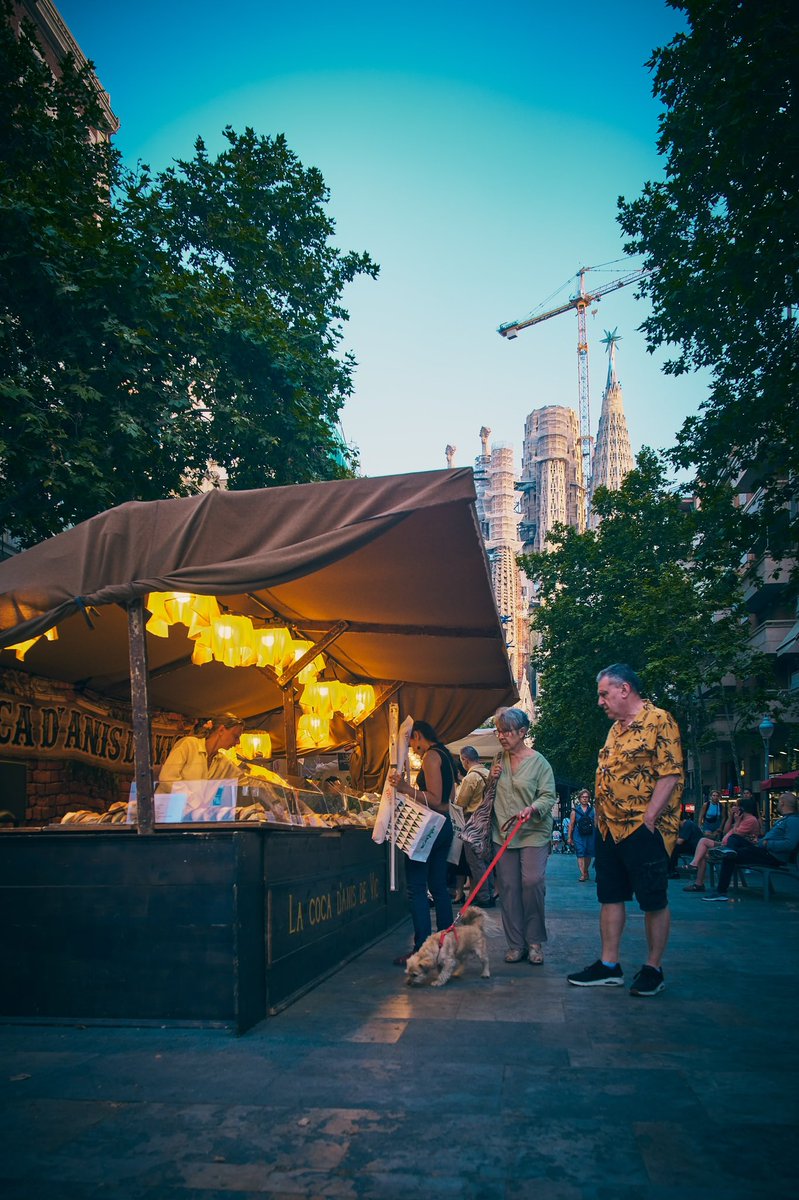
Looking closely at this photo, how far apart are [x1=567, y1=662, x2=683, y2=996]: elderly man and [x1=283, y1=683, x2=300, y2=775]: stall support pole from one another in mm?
4238

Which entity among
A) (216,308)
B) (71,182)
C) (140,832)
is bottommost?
(140,832)

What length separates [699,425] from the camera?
16594 millimetres

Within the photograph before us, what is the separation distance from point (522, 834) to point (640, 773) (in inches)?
67.1

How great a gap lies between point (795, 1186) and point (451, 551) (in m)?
4.28

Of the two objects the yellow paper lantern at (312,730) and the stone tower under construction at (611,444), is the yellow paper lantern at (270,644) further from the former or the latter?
the stone tower under construction at (611,444)

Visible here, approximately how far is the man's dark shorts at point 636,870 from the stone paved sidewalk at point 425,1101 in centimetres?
59

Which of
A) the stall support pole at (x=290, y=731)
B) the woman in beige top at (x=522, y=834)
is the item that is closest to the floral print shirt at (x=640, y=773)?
the woman in beige top at (x=522, y=834)

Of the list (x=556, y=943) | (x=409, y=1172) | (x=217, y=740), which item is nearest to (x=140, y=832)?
(x=409, y=1172)

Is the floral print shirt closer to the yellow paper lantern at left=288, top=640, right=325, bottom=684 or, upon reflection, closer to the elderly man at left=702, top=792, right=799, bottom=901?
the yellow paper lantern at left=288, top=640, right=325, bottom=684

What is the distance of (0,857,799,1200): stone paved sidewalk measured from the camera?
→ 2697mm

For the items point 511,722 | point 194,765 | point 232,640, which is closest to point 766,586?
point 511,722

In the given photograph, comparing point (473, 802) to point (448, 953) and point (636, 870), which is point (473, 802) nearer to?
point (448, 953)

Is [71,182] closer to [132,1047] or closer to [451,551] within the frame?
[451,551]

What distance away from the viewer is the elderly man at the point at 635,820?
5.36 m
